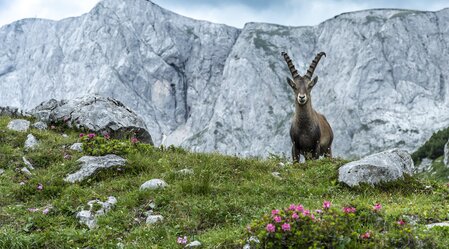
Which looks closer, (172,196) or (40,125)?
(172,196)

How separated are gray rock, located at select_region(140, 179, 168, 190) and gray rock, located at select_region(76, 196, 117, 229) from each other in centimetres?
84

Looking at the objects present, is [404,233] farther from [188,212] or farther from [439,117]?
[439,117]

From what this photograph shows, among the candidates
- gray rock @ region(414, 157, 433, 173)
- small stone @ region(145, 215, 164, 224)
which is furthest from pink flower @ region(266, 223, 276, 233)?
gray rock @ region(414, 157, 433, 173)

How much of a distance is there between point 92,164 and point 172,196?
308 centimetres

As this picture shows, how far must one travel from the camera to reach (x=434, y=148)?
383 ft

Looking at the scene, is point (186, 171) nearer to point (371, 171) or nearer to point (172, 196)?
point (172, 196)

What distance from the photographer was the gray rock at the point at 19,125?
17.0 meters

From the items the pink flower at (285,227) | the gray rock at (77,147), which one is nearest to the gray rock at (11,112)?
the gray rock at (77,147)

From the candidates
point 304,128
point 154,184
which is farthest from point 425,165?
point 154,184

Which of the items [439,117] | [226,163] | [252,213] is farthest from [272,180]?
[439,117]

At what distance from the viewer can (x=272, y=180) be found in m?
12.4

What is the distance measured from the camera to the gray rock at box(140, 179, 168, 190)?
11.2 m

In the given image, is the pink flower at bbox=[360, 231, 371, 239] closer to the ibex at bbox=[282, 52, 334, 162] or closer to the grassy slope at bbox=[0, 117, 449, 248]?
the grassy slope at bbox=[0, 117, 449, 248]

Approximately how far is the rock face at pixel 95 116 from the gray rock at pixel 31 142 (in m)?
3.04
